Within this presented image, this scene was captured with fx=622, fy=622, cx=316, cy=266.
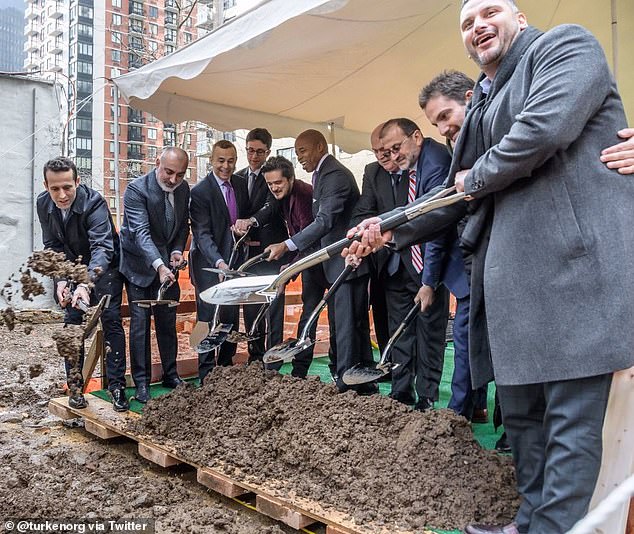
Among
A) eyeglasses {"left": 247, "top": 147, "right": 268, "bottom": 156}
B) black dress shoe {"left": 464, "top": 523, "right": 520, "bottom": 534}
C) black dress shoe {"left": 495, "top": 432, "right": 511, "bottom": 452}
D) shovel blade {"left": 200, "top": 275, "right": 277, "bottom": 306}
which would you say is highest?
eyeglasses {"left": 247, "top": 147, "right": 268, "bottom": 156}

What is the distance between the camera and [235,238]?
454 centimetres

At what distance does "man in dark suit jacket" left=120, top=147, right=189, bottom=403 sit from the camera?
4.20 metres

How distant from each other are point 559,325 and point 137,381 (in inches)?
126

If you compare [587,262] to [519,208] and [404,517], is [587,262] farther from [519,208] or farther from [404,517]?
[404,517]

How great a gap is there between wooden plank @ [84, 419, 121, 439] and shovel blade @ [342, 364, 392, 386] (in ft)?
4.56

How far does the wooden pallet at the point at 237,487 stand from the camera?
231 centimetres

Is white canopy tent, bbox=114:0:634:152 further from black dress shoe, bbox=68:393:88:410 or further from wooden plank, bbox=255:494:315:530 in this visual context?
wooden plank, bbox=255:494:315:530

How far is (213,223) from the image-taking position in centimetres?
450

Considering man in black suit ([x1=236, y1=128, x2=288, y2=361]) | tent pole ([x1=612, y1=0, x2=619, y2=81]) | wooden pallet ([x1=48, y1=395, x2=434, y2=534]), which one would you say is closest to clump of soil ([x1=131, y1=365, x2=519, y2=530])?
wooden pallet ([x1=48, y1=395, x2=434, y2=534])

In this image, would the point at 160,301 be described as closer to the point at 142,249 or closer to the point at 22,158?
the point at 142,249

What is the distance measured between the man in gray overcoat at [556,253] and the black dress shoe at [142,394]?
289cm

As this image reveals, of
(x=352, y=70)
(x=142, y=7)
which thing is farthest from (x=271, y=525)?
(x=142, y=7)

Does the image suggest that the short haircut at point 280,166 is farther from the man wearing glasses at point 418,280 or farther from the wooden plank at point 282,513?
the wooden plank at point 282,513

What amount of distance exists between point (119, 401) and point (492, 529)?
269 cm
